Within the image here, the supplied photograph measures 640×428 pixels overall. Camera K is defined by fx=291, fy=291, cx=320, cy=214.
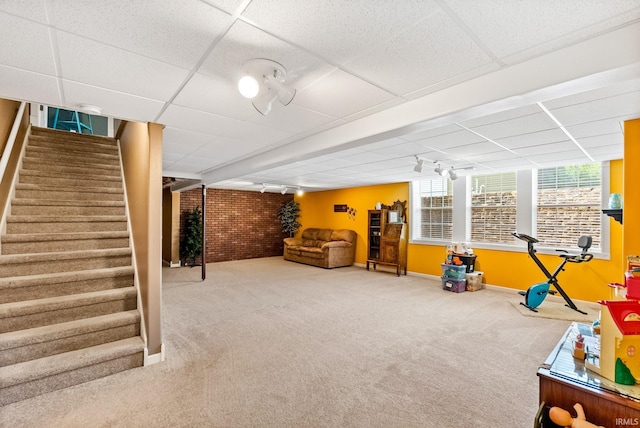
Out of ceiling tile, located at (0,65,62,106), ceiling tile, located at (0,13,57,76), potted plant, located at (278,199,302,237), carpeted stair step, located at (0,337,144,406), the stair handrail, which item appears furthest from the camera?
potted plant, located at (278,199,302,237)

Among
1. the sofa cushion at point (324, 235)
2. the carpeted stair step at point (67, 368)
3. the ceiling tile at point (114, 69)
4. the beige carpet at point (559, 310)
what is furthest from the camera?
the sofa cushion at point (324, 235)

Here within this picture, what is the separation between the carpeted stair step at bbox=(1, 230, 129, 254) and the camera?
3068mm

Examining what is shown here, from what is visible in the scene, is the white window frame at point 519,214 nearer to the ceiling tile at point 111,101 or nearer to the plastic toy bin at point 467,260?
the plastic toy bin at point 467,260

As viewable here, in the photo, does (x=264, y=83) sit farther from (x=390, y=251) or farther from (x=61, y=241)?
(x=390, y=251)

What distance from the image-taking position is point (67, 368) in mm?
2420

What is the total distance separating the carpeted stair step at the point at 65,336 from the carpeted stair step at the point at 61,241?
38.8 inches

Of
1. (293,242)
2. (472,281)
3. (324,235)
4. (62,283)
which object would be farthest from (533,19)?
(293,242)

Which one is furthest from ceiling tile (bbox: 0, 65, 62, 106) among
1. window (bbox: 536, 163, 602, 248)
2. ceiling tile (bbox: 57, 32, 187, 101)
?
window (bbox: 536, 163, 602, 248)

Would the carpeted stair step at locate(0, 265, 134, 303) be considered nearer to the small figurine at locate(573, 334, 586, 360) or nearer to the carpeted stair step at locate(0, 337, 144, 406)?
the carpeted stair step at locate(0, 337, 144, 406)

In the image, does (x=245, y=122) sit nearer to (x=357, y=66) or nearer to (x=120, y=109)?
(x=120, y=109)

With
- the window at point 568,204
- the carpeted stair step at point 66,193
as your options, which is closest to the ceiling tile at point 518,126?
the window at point 568,204

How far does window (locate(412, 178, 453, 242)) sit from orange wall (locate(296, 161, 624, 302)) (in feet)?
0.89

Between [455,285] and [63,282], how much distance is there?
5.84m

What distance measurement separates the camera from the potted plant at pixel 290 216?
410 inches
